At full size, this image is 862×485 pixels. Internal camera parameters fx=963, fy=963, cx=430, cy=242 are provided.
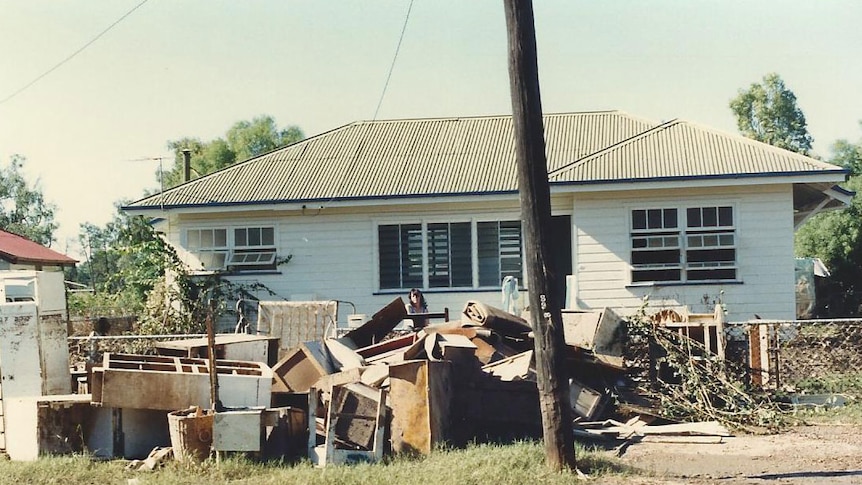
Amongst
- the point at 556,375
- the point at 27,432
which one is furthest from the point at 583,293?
the point at 27,432

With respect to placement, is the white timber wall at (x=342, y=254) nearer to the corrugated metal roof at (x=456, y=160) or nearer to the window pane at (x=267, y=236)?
the window pane at (x=267, y=236)

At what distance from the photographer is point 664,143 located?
19156 millimetres

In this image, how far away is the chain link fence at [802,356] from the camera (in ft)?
43.3

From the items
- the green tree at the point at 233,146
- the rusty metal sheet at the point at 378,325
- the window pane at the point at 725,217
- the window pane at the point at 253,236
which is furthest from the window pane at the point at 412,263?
the green tree at the point at 233,146

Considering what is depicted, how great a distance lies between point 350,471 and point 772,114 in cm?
5451

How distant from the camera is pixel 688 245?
58.9 ft

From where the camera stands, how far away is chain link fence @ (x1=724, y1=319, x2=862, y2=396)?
1319 centimetres

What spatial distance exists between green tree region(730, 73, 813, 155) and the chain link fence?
46262 millimetres

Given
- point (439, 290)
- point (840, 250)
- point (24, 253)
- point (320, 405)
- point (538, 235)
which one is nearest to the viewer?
point (538, 235)

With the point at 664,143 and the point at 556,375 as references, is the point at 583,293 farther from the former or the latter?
the point at 556,375

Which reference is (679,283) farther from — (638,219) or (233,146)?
(233,146)

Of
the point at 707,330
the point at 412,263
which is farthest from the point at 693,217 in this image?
the point at 412,263

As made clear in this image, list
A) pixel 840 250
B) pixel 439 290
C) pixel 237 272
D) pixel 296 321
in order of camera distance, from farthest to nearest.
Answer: pixel 840 250 < pixel 237 272 < pixel 439 290 < pixel 296 321

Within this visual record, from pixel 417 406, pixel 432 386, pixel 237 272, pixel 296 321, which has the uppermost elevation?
pixel 237 272
